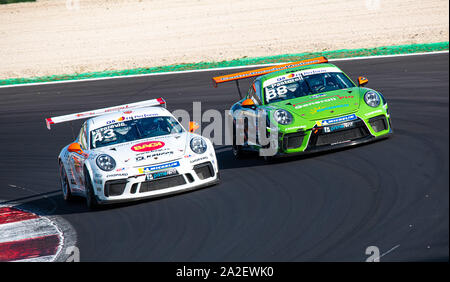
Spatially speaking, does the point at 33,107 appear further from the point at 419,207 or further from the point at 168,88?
the point at 419,207

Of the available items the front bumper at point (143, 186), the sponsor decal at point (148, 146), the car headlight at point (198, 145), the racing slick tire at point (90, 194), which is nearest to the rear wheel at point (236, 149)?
the car headlight at point (198, 145)

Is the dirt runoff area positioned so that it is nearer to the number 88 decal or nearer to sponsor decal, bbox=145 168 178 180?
the number 88 decal

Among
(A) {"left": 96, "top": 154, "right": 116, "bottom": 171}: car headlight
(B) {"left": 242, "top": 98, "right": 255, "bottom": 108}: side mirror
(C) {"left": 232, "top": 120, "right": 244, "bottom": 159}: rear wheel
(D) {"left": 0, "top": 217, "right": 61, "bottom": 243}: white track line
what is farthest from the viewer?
(C) {"left": 232, "top": 120, "right": 244, "bottom": 159}: rear wheel

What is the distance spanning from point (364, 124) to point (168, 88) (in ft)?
30.0

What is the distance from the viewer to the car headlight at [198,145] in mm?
8570

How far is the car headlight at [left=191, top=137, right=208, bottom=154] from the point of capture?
857cm

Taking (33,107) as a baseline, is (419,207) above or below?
above

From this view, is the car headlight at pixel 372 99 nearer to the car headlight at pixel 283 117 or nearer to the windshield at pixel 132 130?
the car headlight at pixel 283 117

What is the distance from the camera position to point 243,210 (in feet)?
24.2

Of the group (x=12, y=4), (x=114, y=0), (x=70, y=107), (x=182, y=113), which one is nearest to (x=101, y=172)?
(x=182, y=113)

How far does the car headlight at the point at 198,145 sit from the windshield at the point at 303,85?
156cm

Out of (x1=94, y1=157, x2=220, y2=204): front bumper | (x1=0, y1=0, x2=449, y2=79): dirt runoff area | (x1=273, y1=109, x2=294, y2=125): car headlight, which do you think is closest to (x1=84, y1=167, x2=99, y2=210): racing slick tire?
(x1=94, y1=157, x2=220, y2=204): front bumper

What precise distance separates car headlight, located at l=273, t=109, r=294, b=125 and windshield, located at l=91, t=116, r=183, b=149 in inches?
49.5

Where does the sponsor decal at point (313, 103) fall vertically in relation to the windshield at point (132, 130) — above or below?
above
